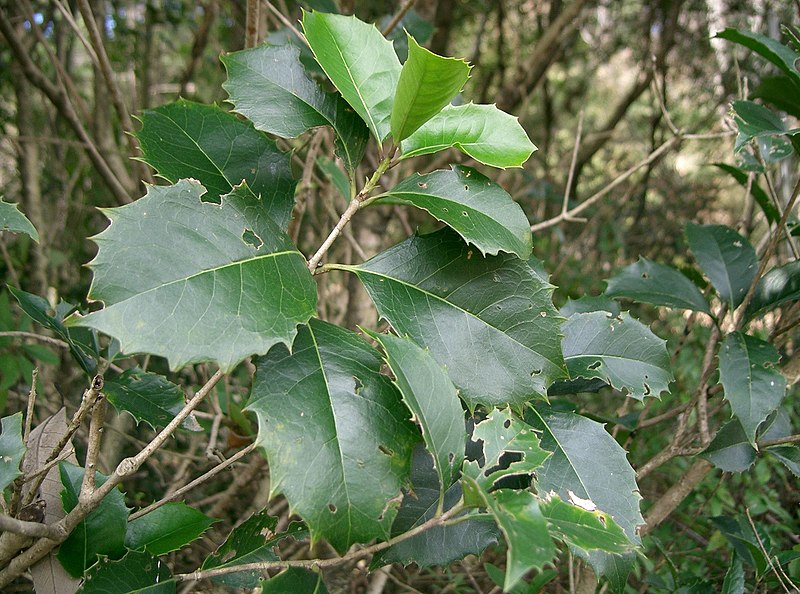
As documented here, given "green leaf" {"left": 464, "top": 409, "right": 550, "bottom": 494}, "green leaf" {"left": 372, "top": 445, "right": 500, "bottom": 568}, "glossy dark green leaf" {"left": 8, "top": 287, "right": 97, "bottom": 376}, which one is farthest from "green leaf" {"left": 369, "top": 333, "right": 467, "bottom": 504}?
"glossy dark green leaf" {"left": 8, "top": 287, "right": 97, "bottom": 376}

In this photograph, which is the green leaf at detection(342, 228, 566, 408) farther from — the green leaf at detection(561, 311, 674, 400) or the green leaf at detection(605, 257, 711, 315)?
the green leaf at detection(605, 257, 711, 315)

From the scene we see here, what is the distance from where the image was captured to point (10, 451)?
0.75 metres

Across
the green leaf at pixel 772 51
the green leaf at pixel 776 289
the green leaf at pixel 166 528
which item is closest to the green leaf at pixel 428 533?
the green leaf at pixel 166 528

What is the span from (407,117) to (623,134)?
4.36 meters

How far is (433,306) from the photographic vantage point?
81cm

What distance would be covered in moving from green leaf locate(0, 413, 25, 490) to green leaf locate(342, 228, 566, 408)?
470 mm

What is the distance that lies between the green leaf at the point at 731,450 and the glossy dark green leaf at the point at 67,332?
104cm

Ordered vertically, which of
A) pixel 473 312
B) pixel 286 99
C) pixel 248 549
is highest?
pixel 286 99

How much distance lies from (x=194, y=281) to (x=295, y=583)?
374 mm

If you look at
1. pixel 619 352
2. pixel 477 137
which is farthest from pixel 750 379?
pixel 477 137

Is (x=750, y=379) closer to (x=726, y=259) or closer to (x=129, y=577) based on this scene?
(x=726, y=259)

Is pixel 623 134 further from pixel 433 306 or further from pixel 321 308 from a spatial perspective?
pixel 433 306

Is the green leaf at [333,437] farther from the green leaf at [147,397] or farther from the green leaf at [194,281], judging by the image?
the green leaf at [147,397]

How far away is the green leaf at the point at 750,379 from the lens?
1.04 meters
